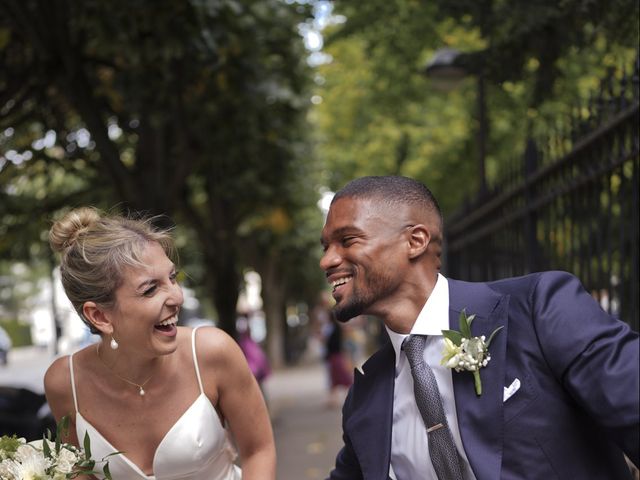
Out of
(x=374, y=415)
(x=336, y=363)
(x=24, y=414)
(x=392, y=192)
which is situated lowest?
(x=336, y=363)

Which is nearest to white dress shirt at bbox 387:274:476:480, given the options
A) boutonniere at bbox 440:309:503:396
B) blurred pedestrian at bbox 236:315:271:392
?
boutonniere at bbox 440:309:503:396

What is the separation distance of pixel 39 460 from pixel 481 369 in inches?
56.7

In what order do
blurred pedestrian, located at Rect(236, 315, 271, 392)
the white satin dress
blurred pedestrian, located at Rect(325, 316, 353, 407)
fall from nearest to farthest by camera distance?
the white satin dress
blurred pedestrian, located at Rect(236, 315, 271, 392)
blurred pedestrian, located at Rect(325, 316, 353, 407)

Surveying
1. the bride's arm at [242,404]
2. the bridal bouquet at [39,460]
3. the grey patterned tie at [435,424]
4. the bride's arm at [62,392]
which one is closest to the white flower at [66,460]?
the bridal bouquet at [39,460]

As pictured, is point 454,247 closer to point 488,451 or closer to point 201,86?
point 201,86

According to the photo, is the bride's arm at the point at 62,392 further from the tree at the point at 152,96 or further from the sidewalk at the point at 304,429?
the sidewalk at the point at 304,429

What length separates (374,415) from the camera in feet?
9.05

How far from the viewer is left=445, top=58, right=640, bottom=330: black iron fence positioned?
163 inches

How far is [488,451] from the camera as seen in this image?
2.49 metres

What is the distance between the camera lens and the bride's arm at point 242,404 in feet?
11.8

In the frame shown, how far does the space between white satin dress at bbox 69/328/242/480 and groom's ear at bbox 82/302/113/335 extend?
0.36m

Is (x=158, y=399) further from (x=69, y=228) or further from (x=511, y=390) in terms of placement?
(x=511, y=390)

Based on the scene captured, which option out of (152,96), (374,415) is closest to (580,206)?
(374,415)

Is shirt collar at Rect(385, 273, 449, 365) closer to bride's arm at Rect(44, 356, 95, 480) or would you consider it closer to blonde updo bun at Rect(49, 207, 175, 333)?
blonde updo bun at Rect(49, 207, 175, 333)
